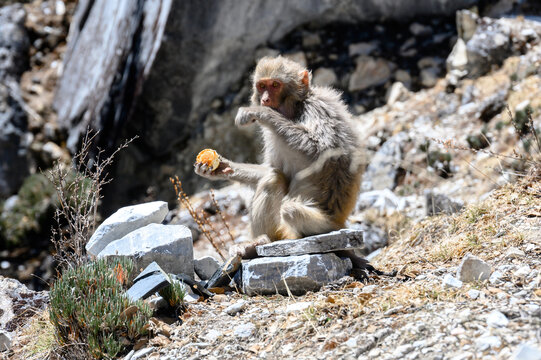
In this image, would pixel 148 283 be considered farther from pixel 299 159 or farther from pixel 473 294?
pixel 473 294

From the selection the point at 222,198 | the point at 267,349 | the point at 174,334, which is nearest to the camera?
the point at 267,349

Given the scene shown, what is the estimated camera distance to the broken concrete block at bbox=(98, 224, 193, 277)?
4.61m

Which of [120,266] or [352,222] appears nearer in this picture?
[120,266]

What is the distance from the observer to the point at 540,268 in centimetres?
368

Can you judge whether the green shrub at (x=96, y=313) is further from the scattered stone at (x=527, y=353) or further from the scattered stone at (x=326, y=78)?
the scattered stone at (x=326, y=78)

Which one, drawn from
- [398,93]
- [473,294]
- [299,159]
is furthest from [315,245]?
[398,93]

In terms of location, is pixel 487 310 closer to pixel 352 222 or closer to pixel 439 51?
pixel 352 222

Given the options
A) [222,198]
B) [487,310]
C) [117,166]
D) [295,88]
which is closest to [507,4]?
[222,198]

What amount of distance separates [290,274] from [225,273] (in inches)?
25.0

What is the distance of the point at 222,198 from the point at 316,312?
5.90 meters

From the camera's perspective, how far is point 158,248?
15.2 feet

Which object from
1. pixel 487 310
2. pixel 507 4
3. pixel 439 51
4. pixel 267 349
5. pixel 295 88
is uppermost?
pixel 507 4

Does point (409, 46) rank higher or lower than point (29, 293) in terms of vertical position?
higher

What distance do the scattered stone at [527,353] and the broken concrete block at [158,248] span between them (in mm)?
2684
